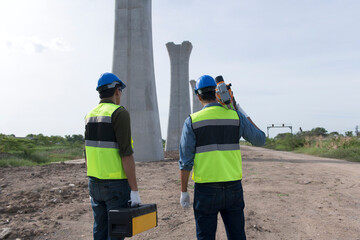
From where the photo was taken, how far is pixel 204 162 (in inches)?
105

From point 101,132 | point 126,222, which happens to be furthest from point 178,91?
point 126,222

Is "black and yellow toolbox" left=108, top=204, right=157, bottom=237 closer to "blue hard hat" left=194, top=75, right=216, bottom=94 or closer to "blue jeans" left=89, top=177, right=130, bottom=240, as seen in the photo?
"blue jeans" left=89, top=177, right=130, bottom=240

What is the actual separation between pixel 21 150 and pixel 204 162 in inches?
646

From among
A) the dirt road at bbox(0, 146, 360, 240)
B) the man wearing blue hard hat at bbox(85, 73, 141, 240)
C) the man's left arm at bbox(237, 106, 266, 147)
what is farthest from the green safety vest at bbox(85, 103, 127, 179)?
the dirt road at bbox(0, 146, 360, 240)

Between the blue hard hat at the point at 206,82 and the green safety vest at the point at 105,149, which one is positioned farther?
the blue hard hat at the point at 206,82

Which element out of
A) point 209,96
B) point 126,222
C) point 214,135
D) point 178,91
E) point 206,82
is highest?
point 178,91

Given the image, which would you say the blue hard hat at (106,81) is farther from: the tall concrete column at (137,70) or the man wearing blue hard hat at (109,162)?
the tall concrete column at (137,70)

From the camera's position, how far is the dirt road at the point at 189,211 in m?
4.21

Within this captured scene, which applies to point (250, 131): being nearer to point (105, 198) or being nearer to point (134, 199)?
point (134, 199)


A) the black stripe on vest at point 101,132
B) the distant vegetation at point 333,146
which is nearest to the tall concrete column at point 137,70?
the distant vegetation at point 333,146

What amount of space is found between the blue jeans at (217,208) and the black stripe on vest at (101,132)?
3.13 feet

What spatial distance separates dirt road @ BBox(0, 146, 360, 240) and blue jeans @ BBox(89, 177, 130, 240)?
1516 millimetres

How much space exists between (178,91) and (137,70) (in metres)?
15.2

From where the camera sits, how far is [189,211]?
5258mm
